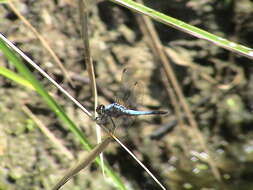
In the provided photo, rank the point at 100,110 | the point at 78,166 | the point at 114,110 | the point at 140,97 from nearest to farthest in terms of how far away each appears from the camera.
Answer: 1. the point at 78,166
2. the point at 100,110
3. the point at 114,110
4. the point at 140,97

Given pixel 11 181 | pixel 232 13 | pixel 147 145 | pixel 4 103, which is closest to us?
A: pixel 11 181

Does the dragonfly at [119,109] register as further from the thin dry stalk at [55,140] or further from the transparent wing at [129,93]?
the thin dry stalk at [55,140]

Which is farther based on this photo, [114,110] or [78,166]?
[114,110]

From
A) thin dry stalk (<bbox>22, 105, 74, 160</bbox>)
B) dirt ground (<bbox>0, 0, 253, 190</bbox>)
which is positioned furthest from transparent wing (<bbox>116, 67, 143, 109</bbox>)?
thin dry stalk (<bbox>22, 105, 74, 160</bbox>)

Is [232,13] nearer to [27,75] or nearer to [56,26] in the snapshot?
[56,26]

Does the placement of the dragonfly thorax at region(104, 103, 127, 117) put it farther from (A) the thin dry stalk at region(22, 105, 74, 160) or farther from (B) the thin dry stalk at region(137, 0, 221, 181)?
(A) the thin dry stalk at region(22, 105, 74, 160)

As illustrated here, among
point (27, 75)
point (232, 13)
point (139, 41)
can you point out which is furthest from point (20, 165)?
point (232, 13)

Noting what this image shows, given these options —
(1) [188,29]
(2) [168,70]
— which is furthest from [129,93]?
(1) [188,29]

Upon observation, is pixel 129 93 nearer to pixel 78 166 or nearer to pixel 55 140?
pixel 55 140
